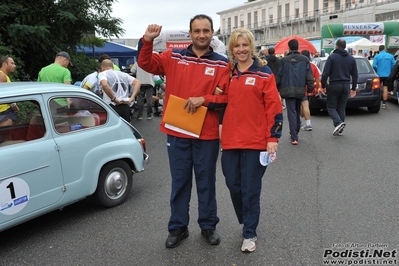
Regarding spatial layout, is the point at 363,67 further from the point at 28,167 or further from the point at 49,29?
the point at 28,167

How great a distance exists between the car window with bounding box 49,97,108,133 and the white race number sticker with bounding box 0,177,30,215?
0.68 meters

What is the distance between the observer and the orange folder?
3.26 meters

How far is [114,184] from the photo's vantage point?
14.9 feet

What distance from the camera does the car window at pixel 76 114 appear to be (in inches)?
156

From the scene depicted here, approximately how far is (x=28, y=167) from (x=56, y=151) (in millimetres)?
330

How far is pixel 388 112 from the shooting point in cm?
1111

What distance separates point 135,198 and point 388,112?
886 cm

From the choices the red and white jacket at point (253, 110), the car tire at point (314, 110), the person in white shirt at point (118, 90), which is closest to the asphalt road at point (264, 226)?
the red and white jacket at point (253, 110)

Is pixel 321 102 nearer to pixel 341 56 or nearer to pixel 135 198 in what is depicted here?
pixel 341 56

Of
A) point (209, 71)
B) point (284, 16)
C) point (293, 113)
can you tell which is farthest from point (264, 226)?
point (284, 16)

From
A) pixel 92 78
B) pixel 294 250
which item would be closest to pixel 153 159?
pixel 92 78

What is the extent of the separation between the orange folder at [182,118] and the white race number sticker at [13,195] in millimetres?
1411

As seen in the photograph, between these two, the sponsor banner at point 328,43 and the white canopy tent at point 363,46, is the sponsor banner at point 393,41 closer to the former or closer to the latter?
the white canopy tent at point 363,46

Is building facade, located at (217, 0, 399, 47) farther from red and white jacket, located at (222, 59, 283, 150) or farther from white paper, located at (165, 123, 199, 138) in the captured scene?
white paper, located at (165, 123, 199, 138)
